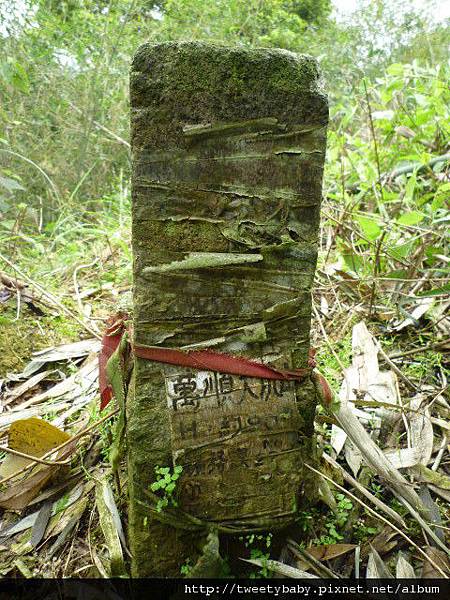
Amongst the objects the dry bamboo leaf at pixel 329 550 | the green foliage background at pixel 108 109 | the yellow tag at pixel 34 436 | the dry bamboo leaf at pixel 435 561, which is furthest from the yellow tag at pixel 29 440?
the green foliage background at pixel 108 109

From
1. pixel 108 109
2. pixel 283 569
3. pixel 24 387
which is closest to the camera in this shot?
pixel 283 569

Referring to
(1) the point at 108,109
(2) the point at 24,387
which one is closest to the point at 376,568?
(2) the point at 24,387

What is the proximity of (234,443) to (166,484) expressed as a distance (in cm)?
20

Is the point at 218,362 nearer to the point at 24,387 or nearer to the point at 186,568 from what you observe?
the point at 186,568

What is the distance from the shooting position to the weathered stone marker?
1087mm

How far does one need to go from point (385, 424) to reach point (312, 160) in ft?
3.45

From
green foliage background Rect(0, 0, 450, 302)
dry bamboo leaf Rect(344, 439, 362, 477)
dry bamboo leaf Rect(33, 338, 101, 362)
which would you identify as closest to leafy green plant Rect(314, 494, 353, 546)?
dry bamboo leaf Rect(344, 439, 362, 477)

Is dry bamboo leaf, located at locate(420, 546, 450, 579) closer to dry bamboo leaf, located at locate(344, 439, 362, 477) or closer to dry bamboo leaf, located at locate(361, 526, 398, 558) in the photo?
dry bamboo leaf, located at locate(361, 526, 398, 558)

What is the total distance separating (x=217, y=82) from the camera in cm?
108

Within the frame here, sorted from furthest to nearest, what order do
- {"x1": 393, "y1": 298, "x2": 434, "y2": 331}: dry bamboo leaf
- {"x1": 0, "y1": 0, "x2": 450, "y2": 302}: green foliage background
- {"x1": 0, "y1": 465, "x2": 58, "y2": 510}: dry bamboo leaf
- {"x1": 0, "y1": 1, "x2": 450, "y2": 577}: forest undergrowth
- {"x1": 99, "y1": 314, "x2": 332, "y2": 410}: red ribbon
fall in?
{"x1": 0, "y1": 0, "x2": 450, "y2": 302}: green foliage background < {"x1": 393, "y1": 298, "x2": 434, "y2": 331}: dry bamboo leaf < {"x1": 0, "y1": 465, "x2": 58, "y2": 510}: dry bamboo leaf < {"x1": 0, "y1": 1, "x2": 450, "y2": 577}: forest undergrowth < {"x1": 99, "y1": 314, "x2": 332, "y2": 410}: red ribbon

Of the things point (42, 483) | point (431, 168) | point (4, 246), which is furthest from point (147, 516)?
point (4, 246)

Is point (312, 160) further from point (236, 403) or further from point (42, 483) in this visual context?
point (42, 483)

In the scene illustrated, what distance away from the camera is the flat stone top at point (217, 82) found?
106 cm

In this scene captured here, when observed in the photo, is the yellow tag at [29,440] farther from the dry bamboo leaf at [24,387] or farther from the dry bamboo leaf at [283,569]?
the dry bamboo leaf at [283,569]
